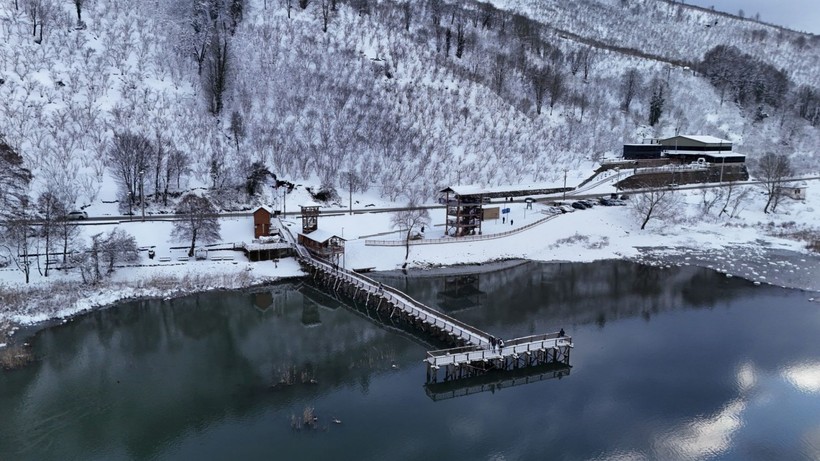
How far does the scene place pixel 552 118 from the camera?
8919 cm

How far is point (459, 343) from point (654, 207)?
40.4 m

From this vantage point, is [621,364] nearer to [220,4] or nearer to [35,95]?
[35,95]

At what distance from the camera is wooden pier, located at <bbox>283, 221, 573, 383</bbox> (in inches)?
1162

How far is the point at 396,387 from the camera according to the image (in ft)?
92.8

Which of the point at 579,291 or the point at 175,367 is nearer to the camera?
the point at 175,367

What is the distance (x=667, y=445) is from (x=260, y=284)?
1223 inches

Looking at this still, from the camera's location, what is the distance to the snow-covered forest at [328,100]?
192 feet

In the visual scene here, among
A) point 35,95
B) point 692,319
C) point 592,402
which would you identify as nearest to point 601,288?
point 692,319

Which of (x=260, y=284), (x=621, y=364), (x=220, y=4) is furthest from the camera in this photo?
(x=220, y=4)

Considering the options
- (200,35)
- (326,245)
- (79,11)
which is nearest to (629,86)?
(200,35)

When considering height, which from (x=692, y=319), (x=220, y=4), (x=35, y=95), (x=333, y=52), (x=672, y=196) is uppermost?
(x=220, y=4)

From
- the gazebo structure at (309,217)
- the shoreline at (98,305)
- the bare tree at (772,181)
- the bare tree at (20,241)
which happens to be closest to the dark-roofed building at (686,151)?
the bare tree at (772,181)

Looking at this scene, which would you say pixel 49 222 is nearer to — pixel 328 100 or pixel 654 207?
pixel 328 100

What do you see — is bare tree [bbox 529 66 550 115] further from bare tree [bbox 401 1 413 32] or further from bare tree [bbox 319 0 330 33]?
bare tree [bbox 319 0 330 33]
